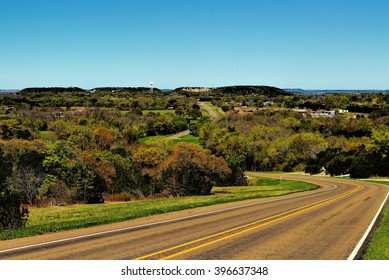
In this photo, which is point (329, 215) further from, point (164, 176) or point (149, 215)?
point (164, 176)

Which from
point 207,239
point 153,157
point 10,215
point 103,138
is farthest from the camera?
point 103,138

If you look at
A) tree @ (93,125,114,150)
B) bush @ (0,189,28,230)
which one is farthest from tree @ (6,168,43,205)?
tree @ (93,125,114,150)

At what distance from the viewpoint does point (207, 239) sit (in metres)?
12.9

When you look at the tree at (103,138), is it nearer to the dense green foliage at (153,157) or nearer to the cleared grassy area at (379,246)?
the dense green foliage at (153,157)

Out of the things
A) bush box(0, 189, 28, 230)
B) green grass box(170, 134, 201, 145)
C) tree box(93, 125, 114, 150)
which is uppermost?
bush box(0, 189, 28, 230)

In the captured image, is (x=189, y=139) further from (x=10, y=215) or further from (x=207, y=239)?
(x=207, y=239)

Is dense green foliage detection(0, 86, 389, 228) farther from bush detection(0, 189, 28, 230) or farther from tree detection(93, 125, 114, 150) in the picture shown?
tree detection(93, 125, 114, 150)

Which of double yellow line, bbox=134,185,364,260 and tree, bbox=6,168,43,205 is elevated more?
double yellow line, bbox=134,185,364,260

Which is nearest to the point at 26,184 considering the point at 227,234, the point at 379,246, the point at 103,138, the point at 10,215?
the point at 10,215

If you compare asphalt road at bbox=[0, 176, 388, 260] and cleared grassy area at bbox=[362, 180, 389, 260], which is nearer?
cleared grassy area at bbox=[362, 180, 389, 260]

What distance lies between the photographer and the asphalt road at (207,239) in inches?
432

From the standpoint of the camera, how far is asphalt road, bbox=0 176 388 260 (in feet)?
36.0

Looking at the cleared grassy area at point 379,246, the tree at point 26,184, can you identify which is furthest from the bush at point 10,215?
the tree at point 26,184

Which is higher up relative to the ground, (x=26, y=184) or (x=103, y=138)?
(x=26, y=184)
